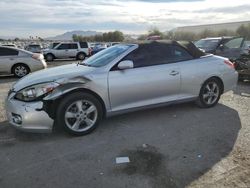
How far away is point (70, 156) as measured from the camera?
4598mm

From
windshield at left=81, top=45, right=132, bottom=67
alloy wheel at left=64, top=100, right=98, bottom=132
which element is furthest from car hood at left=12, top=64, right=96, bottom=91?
alloy wheel at left=64, top=100, right=98, bottom=132

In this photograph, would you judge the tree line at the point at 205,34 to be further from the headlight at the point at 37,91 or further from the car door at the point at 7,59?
the headlight at the point at 37,91

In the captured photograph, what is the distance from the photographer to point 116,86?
222 inches

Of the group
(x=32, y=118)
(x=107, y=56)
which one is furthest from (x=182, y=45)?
(x=32, y=118)

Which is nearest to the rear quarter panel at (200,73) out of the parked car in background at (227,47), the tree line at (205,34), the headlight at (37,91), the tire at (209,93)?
the tire at (209,93)

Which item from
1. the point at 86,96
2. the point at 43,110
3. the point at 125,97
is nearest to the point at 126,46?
the point at 125,97

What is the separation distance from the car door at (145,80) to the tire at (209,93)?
2.42 ft

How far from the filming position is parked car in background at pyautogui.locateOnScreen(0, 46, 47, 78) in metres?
13.8

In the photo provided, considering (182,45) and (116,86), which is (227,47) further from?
(116,86)

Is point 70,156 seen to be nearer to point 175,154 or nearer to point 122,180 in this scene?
point 122,180

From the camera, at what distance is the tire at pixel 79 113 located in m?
5.18

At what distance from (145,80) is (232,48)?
27.9 feet

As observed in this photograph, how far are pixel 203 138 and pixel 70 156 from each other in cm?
216

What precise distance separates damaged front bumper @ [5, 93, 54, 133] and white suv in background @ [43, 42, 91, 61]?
2355 centimetres
